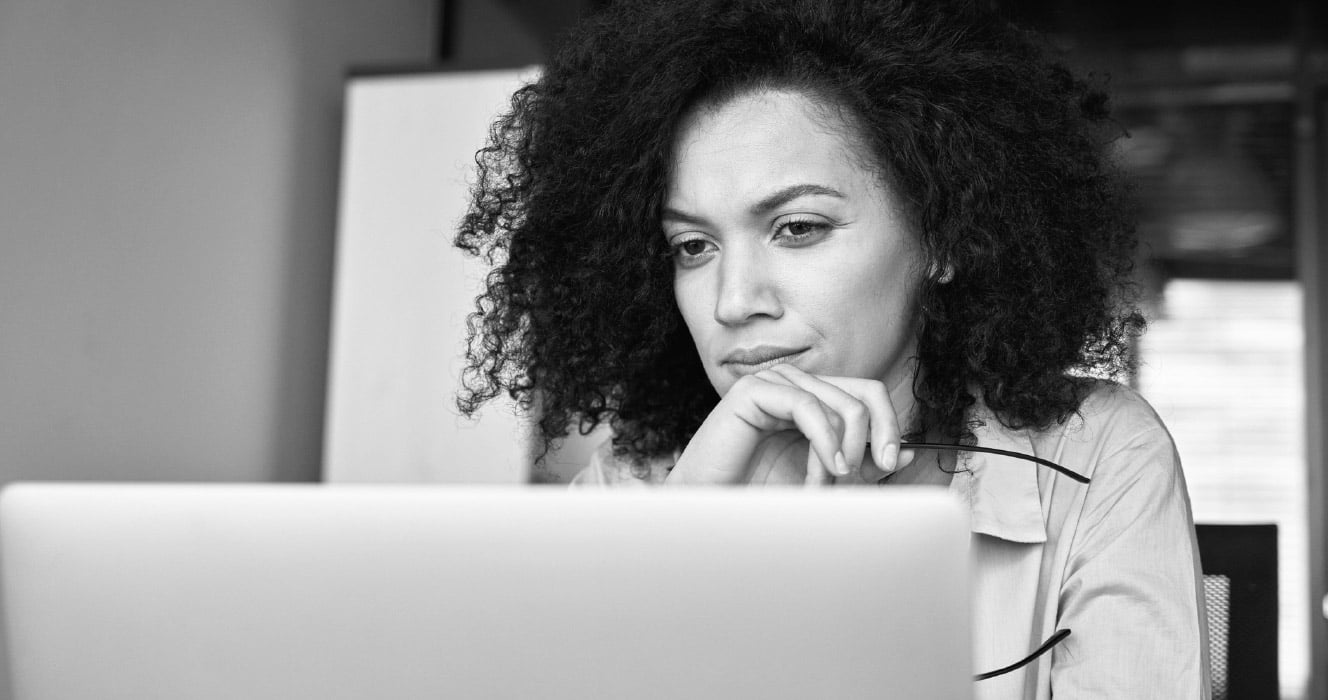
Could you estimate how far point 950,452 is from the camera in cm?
112

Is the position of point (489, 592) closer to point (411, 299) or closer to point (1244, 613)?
point (1244, 613)

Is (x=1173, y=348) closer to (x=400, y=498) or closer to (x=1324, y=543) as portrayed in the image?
(x=1324, y=543)

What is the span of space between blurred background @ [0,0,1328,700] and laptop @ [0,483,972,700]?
80 centimetres

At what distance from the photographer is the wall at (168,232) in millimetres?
1917

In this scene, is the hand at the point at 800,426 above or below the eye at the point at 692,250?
below

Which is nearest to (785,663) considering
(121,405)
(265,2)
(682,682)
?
(682,682)

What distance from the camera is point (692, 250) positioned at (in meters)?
1.17

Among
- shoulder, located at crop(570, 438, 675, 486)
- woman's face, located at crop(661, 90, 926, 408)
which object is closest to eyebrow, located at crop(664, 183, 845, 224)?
woman's face, located at crop(661, 90, 926, 408)

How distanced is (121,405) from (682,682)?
77.1 inches

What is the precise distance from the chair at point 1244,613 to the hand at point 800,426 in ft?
1.18

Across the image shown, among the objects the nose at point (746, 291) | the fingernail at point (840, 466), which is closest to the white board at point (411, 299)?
the nose at point (746, 291)

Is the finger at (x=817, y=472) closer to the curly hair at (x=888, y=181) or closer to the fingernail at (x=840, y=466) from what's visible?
the fingernail at (x=840, y=466)

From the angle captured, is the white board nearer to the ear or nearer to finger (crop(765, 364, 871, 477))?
the ear

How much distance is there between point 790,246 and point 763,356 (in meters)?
0.10
